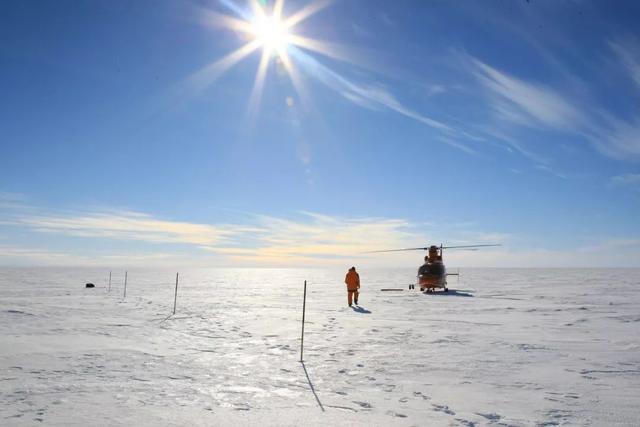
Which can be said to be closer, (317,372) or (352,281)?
(317,372)

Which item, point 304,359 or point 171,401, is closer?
point 171,401

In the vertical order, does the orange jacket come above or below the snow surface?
above

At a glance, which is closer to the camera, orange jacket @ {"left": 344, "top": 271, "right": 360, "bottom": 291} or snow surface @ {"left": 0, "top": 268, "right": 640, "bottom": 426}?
snow surface @ {"left": 0, "top": 268, "right": 640, "bottom": 426}

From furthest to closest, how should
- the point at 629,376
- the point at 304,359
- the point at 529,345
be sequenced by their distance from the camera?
the point at 529,345 → the point at 304,359 → the point at 629,376

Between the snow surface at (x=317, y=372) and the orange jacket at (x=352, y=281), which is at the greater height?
the orange jacket at (x=352, y=281)

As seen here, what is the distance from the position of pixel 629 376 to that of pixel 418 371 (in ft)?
11.7

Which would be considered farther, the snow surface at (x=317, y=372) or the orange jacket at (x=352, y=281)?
the orange jacket at (x=352, y=281)

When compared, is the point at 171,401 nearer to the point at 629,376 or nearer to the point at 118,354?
the point at 118,354

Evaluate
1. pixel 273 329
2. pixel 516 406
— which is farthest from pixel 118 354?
pixel 516 406

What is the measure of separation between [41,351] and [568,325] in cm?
1408

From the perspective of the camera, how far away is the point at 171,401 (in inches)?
237

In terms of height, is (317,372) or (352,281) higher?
(352,281)

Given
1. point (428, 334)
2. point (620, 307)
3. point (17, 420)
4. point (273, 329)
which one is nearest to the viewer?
point (17, 420)

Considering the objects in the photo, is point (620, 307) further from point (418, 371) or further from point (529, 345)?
point (418, 371)
